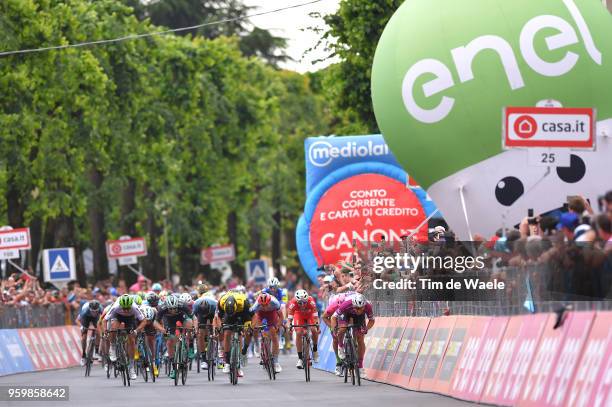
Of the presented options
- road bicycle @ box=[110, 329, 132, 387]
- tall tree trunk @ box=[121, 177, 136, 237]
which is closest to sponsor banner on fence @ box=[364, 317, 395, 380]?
road bicycle @ box=[110, 329, 132, 387]

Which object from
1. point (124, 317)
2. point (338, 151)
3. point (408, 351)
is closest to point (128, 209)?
point (338, 151)

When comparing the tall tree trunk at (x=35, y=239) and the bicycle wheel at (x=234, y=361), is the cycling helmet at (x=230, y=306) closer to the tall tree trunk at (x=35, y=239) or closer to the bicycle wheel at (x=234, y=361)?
the bicycle wheel at (x=234, y=361)

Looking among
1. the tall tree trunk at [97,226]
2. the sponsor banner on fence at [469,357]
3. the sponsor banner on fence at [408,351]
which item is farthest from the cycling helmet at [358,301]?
the tall tree trunk at [97,226]

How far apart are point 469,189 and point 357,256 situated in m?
4.15

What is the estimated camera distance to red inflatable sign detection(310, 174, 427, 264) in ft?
116

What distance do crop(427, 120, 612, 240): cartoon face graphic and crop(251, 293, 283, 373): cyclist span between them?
537 centimetres

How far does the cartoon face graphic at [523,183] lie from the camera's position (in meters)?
24.6

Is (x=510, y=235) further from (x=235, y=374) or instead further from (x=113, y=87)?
(x=113, y=87)

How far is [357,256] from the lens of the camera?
95.1ft

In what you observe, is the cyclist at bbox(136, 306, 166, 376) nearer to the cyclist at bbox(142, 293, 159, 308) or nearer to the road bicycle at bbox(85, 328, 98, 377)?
the cyclist at bbox(142, 293, 159, 308)

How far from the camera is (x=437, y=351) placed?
70.4ft

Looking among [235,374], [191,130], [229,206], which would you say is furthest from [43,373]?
[229,206]

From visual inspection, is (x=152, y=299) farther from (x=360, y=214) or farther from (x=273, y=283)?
(x=360, y=214)

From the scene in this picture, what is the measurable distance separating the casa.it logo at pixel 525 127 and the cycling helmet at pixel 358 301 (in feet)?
22.9
